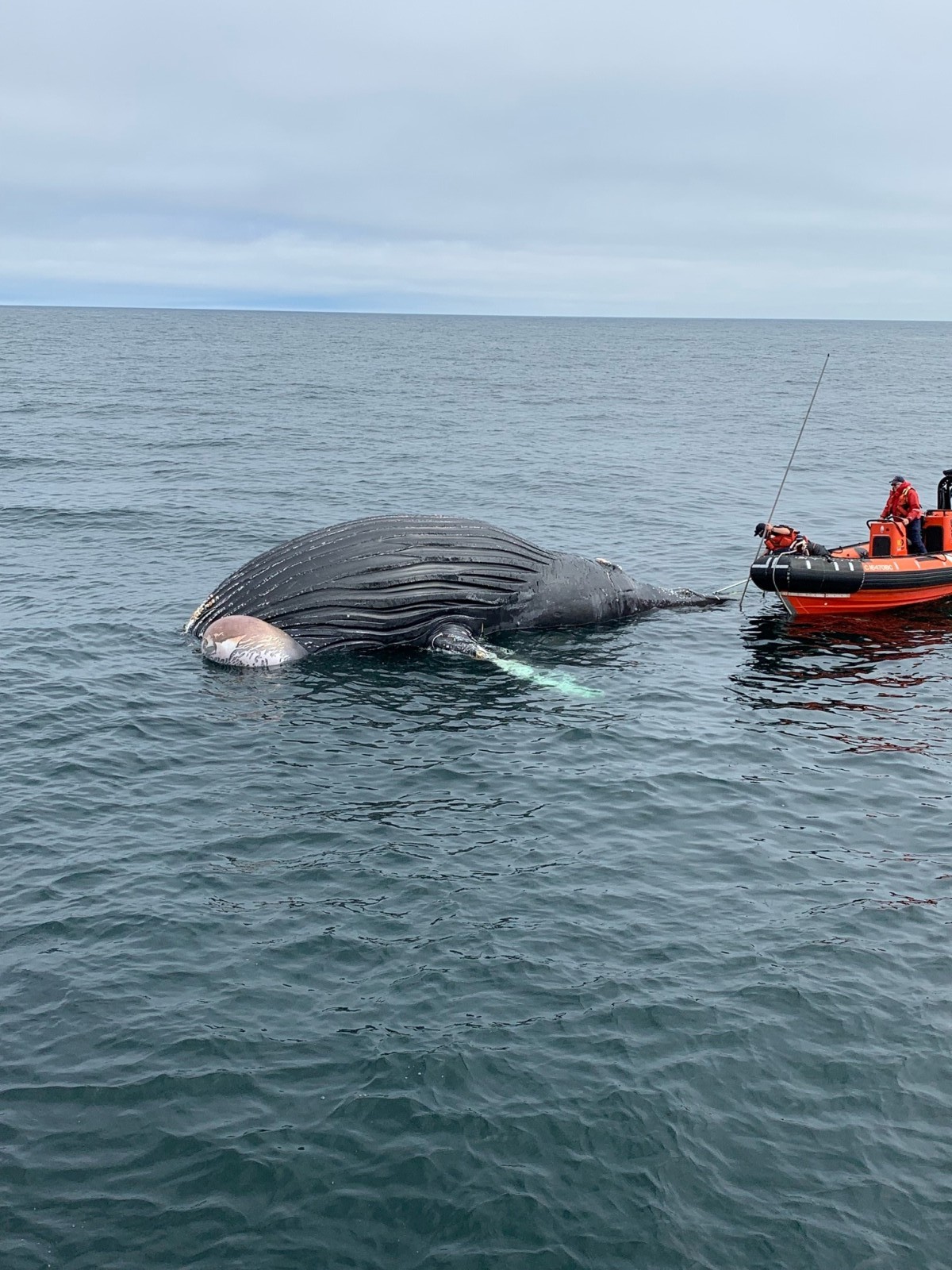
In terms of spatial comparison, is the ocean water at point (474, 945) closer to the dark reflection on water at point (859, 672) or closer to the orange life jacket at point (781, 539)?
the dark reflection on water at point (859, 672)

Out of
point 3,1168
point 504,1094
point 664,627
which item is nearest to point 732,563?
point 664,627

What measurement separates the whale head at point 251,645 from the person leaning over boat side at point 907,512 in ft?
48.7

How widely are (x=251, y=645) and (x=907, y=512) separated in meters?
16.2

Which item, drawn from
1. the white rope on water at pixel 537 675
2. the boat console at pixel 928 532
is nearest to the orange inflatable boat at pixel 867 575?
the boat console at pixel 928 532

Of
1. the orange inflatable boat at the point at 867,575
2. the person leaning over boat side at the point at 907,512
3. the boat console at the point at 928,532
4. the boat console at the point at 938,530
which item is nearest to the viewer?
the orange inflatable boat at the point at 867,575

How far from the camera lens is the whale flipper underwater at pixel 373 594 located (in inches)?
815

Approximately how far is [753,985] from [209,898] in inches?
249

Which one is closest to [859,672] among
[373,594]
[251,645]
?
[373,594]

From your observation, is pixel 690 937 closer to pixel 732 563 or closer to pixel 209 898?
pixel 209 898

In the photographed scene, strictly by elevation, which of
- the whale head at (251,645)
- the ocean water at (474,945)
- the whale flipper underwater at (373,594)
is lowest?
the ocean water at (474,945)

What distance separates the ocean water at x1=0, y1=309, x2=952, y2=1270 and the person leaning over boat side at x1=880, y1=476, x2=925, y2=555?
1941 millimetres

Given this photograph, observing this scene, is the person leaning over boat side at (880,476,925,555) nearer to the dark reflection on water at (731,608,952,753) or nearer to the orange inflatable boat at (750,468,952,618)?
the orange inflatable boat at (750,468,952,618)

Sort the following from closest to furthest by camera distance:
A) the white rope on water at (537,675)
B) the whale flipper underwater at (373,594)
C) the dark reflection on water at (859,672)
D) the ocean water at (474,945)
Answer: the ocean water at (474,945) < the dark reflection on water at (859,672) < the white rope on water at (537,675) < the whale flipper underwater at (373,594)

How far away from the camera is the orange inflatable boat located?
81.8 feet
